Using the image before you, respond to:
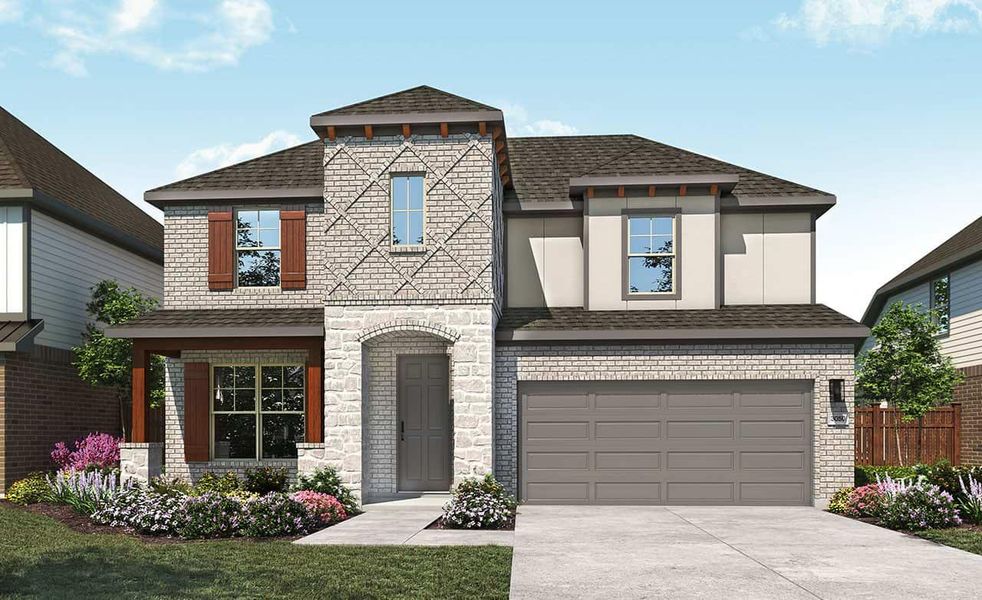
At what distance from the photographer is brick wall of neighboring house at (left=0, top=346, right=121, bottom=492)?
16828mm

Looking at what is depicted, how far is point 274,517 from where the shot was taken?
12336 millimetres

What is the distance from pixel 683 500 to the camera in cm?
1650

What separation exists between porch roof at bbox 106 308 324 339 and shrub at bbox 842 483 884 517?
9421mm

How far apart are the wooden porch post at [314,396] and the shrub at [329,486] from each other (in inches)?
28.3

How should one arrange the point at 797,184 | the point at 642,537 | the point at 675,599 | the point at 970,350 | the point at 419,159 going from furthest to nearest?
the point at 970,350
the point at 797,184
the point at 419,159
the point at 642,537
the point at 675,599

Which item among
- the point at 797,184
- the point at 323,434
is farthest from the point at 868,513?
the point at 323,434

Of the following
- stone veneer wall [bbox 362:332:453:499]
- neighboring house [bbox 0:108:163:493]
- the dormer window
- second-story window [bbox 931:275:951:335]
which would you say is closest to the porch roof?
stone veneer wall [bbox 362:332:453:499]

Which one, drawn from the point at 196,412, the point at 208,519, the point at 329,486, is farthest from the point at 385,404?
the point at 208,519

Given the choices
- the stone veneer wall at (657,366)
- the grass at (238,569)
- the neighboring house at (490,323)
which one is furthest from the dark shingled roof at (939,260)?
the grass at (238,569)

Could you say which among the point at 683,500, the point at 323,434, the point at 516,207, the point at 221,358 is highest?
the point at 516,207

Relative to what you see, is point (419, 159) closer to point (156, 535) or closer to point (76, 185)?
point (156, 535)

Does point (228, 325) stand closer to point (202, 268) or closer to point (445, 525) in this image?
point (202, 268)

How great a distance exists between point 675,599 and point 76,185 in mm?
17893

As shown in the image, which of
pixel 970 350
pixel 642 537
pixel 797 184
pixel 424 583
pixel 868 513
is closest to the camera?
pixel 424 583
